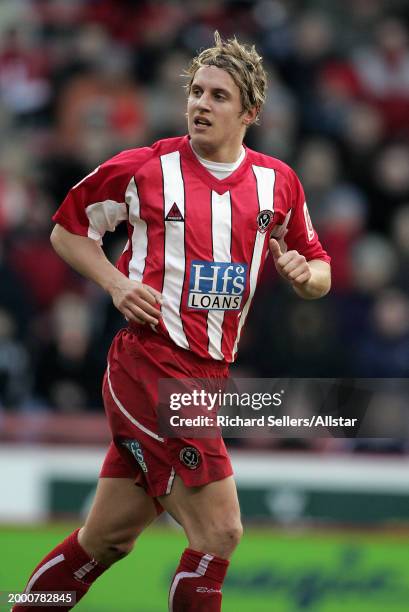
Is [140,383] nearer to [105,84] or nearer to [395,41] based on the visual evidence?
[105,84]

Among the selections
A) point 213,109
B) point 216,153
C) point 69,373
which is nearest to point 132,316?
point 216,153

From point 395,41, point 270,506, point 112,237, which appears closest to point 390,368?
point 270,506

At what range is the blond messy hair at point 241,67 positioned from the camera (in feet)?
15.5

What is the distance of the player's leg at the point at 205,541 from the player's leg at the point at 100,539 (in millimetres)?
287

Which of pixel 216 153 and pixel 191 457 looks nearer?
pixel 191 457

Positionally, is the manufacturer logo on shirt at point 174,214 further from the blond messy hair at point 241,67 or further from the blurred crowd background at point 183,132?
the blurred crowd background at point 183,132

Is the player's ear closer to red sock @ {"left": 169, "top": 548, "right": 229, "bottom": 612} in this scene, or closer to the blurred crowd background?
red sock @ {"left": 169, "top": 548, "right": 229, "bottom": 612}

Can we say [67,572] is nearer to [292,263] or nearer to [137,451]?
[137,451]

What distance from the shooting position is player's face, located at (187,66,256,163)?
4680 mm

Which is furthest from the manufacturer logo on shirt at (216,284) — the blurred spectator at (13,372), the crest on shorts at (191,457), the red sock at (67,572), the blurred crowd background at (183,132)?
the blurred spectator at (13,372)

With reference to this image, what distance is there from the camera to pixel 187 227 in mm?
4641

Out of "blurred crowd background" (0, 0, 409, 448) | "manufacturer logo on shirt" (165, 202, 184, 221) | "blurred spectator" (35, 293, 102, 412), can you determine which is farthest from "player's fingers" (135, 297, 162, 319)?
"blurred spectator" (35, 293, 102, 412)

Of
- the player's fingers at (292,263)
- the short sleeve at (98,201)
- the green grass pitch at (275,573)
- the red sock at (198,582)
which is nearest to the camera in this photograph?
the red sock at (198,582)

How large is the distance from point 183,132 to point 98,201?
5.05 metres
